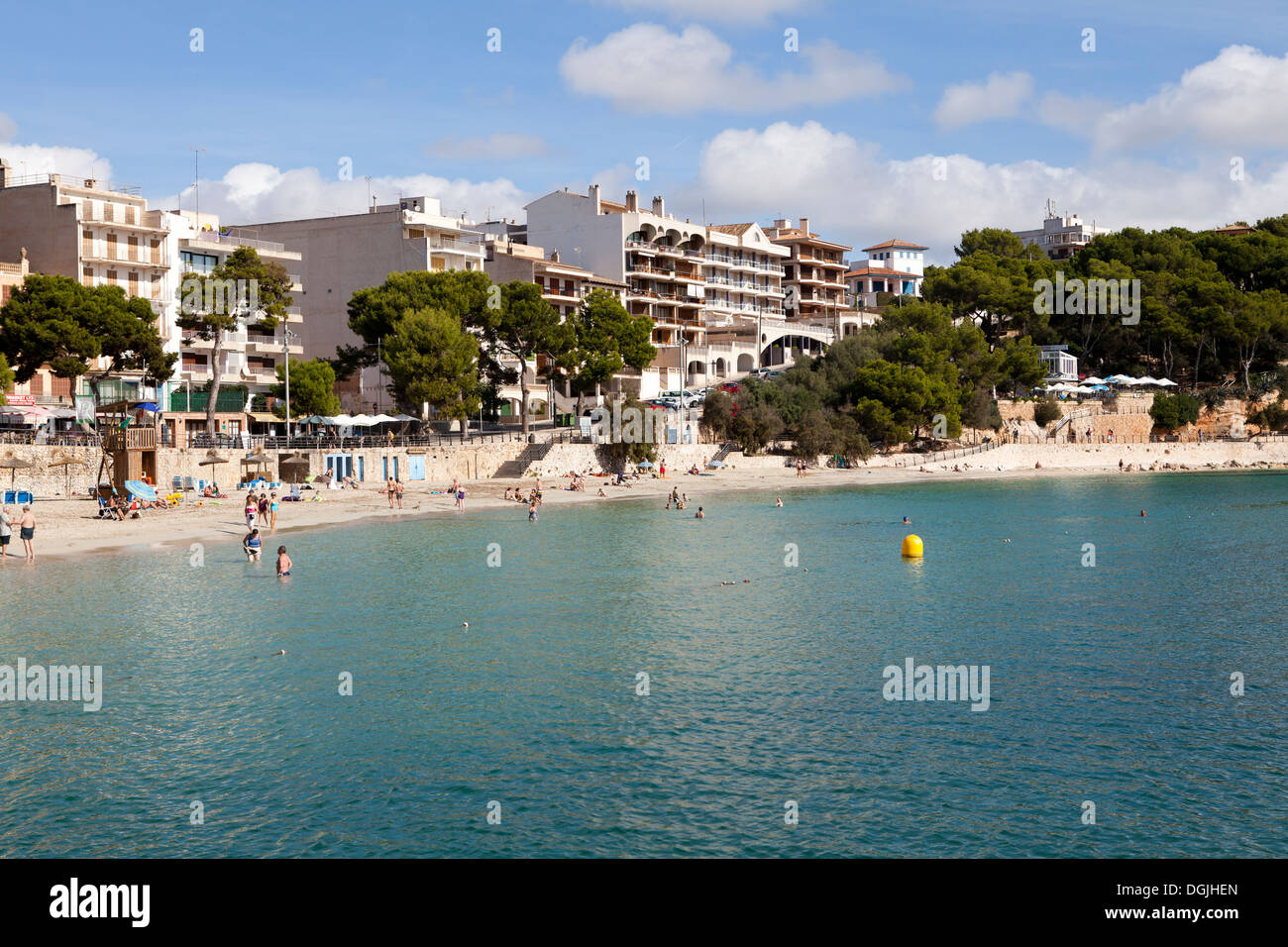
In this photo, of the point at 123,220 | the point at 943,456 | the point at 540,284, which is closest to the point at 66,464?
the point at 123,220

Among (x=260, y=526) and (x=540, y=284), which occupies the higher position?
(x=540, y=284)

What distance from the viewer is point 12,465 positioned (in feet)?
150

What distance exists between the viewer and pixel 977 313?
102812 millimetres

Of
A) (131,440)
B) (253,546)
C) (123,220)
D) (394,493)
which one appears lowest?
(253,546)

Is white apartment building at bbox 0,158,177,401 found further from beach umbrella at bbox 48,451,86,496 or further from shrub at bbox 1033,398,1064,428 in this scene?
shrub at bbox 1033,398,1064,428

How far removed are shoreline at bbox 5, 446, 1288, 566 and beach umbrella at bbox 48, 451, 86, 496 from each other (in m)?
1.38

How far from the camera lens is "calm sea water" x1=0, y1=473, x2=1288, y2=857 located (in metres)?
14.1

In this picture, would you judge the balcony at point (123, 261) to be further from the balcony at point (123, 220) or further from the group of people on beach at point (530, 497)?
the group of people on beach at point (530, 497)

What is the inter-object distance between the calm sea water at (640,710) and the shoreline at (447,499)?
3.09 m

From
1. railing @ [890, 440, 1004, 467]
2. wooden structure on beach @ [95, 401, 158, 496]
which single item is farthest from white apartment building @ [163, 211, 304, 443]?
railing @ [890, 440, 1004, 467]

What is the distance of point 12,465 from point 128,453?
202 inches

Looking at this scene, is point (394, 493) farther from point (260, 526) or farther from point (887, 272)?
point (887, 272)

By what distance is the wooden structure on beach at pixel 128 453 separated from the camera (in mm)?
44938
